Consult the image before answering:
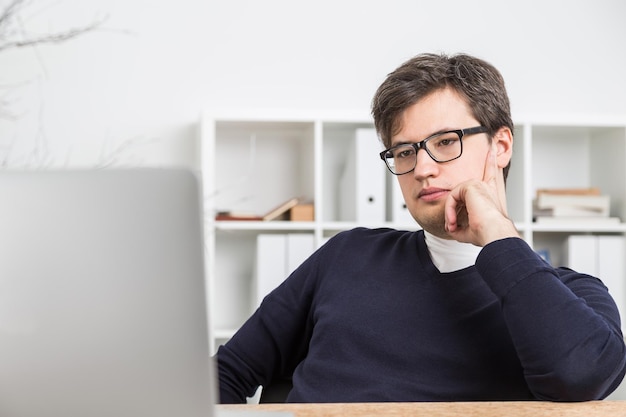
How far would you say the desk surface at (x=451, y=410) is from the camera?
97cm

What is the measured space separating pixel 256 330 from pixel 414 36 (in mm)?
2197

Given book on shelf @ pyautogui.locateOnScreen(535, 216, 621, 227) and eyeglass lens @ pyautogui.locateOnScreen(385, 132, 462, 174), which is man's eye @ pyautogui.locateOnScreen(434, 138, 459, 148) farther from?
book on shelf @ pyautogui.locateOnScreen(535, 216, 621, 227)

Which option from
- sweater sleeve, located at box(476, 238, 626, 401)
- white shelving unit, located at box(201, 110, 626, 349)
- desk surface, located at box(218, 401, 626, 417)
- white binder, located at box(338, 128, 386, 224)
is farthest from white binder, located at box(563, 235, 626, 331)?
desk surface, located at box(218, 401, 626, 417)

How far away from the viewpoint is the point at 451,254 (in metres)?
1.53

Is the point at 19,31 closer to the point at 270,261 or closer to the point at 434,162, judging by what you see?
the point at 270,261

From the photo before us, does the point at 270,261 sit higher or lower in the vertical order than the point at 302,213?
lower

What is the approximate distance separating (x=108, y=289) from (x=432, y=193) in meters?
0.94

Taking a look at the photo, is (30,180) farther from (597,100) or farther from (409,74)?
(597,100)

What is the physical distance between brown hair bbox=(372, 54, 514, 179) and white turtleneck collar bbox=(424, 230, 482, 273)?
226 mm

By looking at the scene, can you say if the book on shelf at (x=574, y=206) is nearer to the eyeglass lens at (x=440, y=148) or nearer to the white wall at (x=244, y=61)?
the white wall at (x=244, y=61)

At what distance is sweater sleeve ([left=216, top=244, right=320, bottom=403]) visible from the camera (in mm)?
1548

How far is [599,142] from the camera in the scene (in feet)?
11.4

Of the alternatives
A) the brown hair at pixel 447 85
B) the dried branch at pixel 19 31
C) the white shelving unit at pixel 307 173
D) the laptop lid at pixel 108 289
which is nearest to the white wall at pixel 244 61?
the dried branch at pixel 19 31

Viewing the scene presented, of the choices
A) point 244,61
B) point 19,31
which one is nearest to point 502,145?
point 244,61
